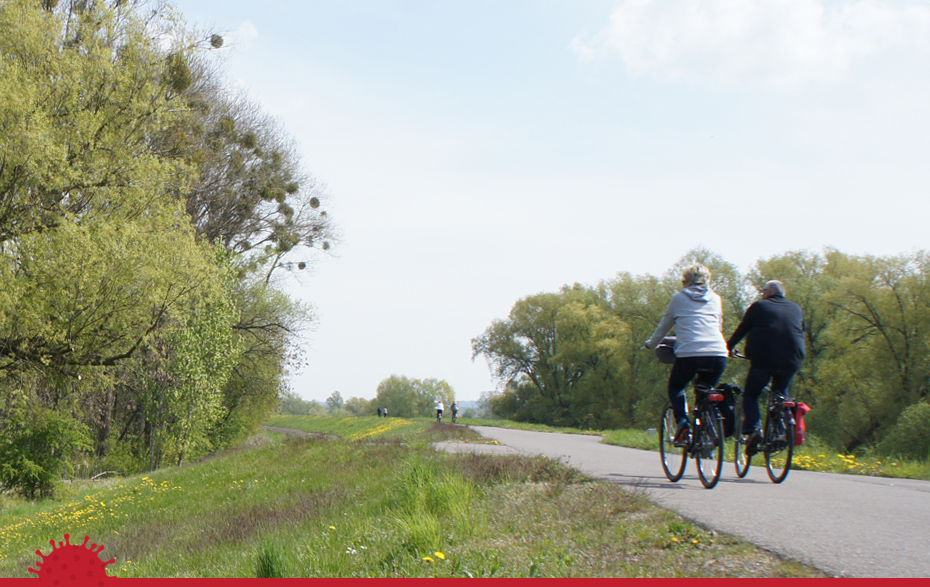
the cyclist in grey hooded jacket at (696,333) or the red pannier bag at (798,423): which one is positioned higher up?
the cyclist in grey hooded jacket at (696,333)

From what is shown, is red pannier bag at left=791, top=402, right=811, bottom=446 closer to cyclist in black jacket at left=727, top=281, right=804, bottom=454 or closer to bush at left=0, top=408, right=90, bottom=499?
cyclist in black jacket at left=727, top=281, right=804, bottom=454

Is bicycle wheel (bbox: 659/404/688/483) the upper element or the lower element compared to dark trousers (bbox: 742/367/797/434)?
lower

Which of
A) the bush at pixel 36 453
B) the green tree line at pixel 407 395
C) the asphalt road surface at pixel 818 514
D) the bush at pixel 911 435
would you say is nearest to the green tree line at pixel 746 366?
the bush at pixel 911 435

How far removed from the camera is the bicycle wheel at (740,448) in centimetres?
741

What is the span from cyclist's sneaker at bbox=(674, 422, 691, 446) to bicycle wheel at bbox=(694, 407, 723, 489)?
0.11 m

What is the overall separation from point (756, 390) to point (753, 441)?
0.54 m

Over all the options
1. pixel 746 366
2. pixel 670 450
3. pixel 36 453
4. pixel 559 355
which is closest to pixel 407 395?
pixel 559 355

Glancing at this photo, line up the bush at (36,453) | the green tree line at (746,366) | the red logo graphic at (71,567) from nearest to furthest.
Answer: the red logo graphic at (71,567) < the bush at (36,453) < the green tree line at (746,366)

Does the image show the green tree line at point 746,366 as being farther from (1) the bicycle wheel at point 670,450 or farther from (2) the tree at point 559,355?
(1) the bicycle wheel at point 670,450

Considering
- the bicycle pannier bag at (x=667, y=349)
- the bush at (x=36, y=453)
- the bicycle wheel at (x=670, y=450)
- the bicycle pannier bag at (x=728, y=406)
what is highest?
the bicycle pannier bag at (x=667, y=349)

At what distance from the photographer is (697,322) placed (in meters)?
7.13

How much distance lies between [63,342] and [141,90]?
721 cm

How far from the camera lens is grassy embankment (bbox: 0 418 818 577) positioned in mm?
4723

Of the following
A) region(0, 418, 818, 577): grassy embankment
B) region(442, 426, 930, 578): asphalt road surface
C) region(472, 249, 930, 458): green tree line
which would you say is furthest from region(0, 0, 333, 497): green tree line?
region(472, 249, 930, 458): green tree line
